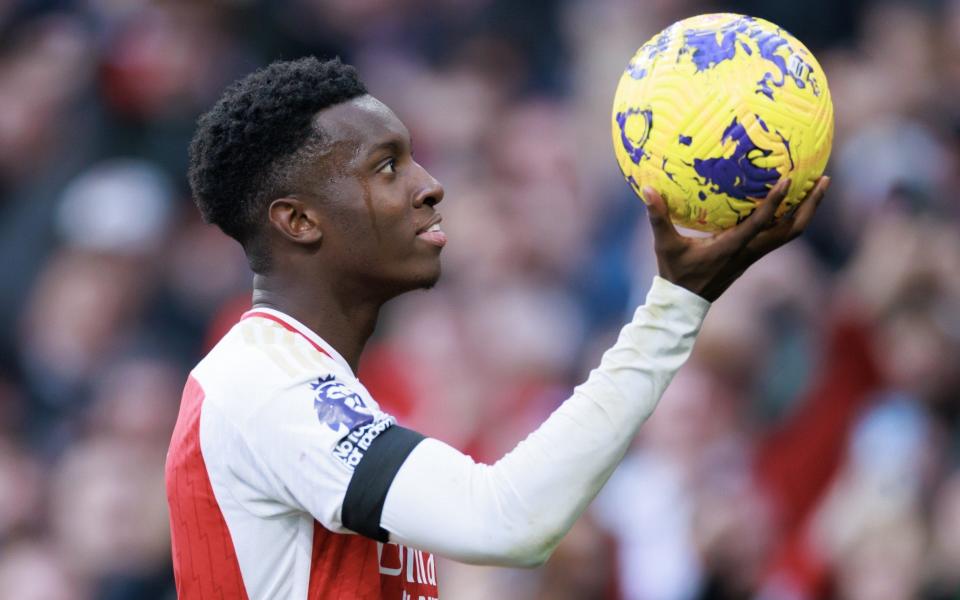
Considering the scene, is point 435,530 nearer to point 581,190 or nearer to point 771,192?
point 771,192

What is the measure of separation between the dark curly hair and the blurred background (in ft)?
9.33

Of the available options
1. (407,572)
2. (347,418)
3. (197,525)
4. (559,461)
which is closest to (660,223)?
(559,461)

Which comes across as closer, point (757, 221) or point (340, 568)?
point (757, 221)

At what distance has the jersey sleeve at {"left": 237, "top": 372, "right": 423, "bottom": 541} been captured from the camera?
3.01 m

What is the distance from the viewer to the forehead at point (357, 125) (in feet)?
11.3

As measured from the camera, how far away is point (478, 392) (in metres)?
7.19

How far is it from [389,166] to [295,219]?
0.26 metres

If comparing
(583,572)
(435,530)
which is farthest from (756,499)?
(435,530)

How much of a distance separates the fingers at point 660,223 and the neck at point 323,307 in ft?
2.51

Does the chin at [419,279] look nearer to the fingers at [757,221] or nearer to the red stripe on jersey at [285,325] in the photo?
the red stripe on jersey at [285,325]

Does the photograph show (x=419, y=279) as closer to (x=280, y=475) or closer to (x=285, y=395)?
(x=285, y=395)

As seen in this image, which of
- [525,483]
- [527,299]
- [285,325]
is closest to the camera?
[525,483]

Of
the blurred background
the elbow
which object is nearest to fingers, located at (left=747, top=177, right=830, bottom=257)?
the elbow

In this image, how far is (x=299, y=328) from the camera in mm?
3432
